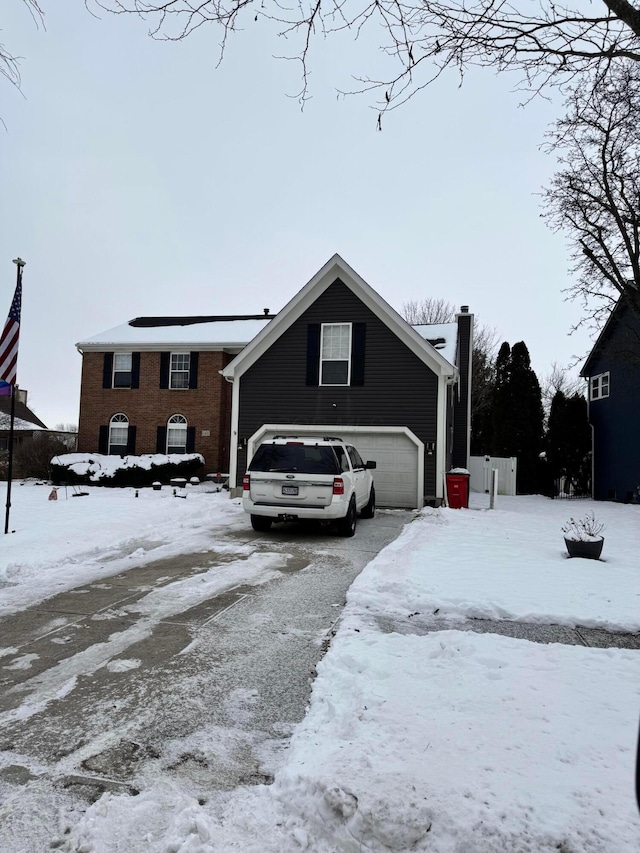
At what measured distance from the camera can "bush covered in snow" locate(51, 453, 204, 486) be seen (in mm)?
19984

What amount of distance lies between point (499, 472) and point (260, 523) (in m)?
15.3

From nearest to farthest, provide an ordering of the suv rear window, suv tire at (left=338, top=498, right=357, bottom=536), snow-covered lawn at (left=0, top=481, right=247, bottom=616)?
snow-covered lawn at (left=0, top=481, right=247, bottom=616) < the suv rear window < suv tire at (left=338, top=498, right=357, bottom=536)

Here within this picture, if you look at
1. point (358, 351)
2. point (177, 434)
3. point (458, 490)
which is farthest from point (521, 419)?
point (177, 434)

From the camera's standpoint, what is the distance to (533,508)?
18.1 m

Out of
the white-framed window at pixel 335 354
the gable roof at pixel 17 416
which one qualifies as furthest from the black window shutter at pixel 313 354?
the gable roof at pixel 17 416

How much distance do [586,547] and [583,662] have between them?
15.5ft

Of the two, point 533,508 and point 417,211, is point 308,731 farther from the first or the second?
point 533,508

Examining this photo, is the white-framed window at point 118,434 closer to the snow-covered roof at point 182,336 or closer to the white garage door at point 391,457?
the snow-covered roof at point 182,336

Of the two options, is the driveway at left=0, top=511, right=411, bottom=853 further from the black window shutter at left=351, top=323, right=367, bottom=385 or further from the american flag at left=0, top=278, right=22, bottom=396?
the black window shutter at left=351, top=323, right=367, bottom=385

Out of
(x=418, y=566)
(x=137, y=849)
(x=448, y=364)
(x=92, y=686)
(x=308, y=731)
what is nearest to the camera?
(x=137, y=849)

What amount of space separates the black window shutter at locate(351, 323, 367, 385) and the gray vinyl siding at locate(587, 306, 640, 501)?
933 centimetres

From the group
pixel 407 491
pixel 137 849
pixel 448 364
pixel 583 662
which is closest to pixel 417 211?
pixel 448 364

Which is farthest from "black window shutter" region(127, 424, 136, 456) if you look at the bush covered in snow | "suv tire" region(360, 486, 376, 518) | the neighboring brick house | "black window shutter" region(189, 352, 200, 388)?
"suv tire" region(360, 486, 376, 518)

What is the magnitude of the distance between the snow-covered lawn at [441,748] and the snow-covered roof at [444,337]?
13.3 m
